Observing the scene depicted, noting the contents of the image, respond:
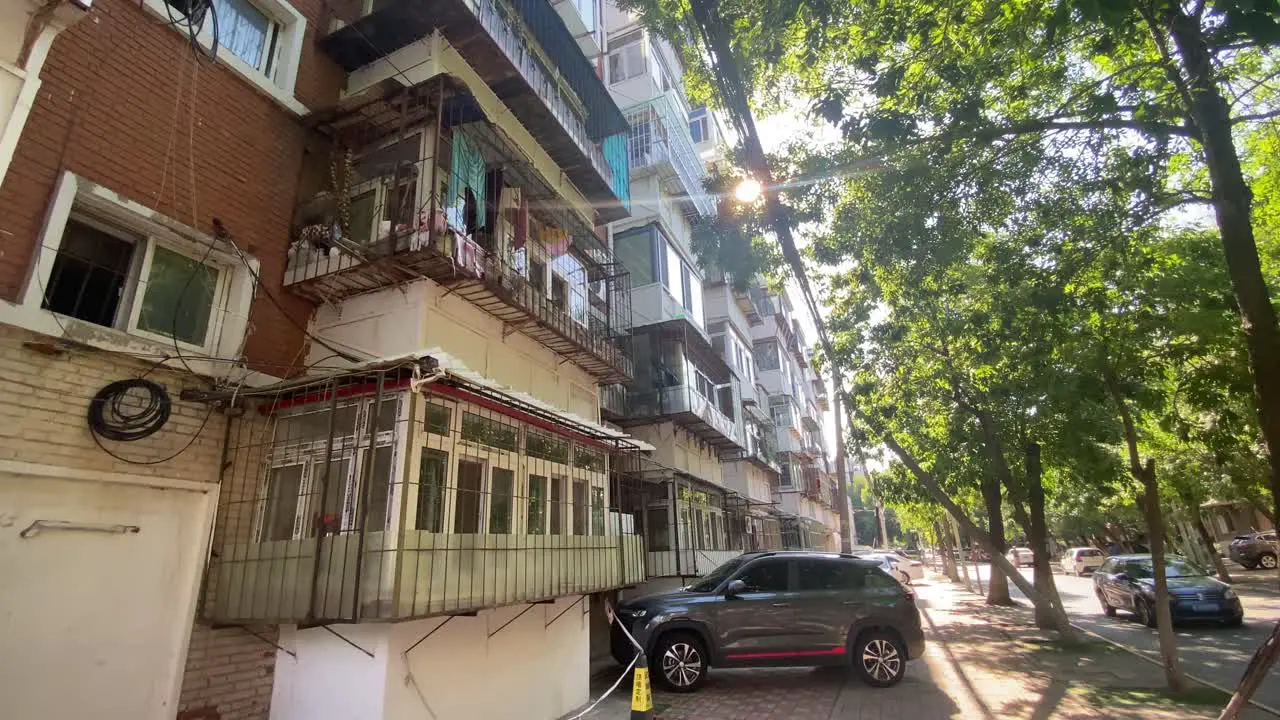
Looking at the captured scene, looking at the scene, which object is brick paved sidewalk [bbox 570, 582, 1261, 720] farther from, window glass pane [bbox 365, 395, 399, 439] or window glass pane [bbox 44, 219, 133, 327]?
window glass pane [bbox 44, 219, 133, 327]

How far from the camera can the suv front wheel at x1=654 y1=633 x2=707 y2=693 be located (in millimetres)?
8922

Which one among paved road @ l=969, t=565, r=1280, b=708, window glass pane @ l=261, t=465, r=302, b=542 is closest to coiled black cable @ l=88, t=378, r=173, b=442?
window glass pane @ l=261, t=465, r=302, b=542

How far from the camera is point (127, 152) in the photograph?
607 cm

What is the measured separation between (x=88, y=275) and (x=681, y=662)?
8.77 metres

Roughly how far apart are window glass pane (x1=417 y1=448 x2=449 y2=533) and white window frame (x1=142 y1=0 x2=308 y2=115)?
207 inches

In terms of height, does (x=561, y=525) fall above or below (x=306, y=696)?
above

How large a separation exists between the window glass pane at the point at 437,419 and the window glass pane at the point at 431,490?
244mm

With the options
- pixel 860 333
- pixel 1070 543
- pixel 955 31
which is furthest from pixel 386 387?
pixel 1070 543

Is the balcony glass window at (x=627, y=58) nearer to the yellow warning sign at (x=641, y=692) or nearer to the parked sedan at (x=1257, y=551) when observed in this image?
the yellow warning sign at (x=641, y=692)

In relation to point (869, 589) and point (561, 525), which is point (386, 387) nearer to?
point (561, 525)

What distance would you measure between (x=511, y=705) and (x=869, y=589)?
18.6 ft

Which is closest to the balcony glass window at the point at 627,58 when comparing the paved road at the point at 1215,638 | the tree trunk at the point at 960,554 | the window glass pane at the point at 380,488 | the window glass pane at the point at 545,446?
the window glass pane at the point at 545,446

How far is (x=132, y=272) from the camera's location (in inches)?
243

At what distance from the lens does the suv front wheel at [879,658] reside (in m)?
8.99
